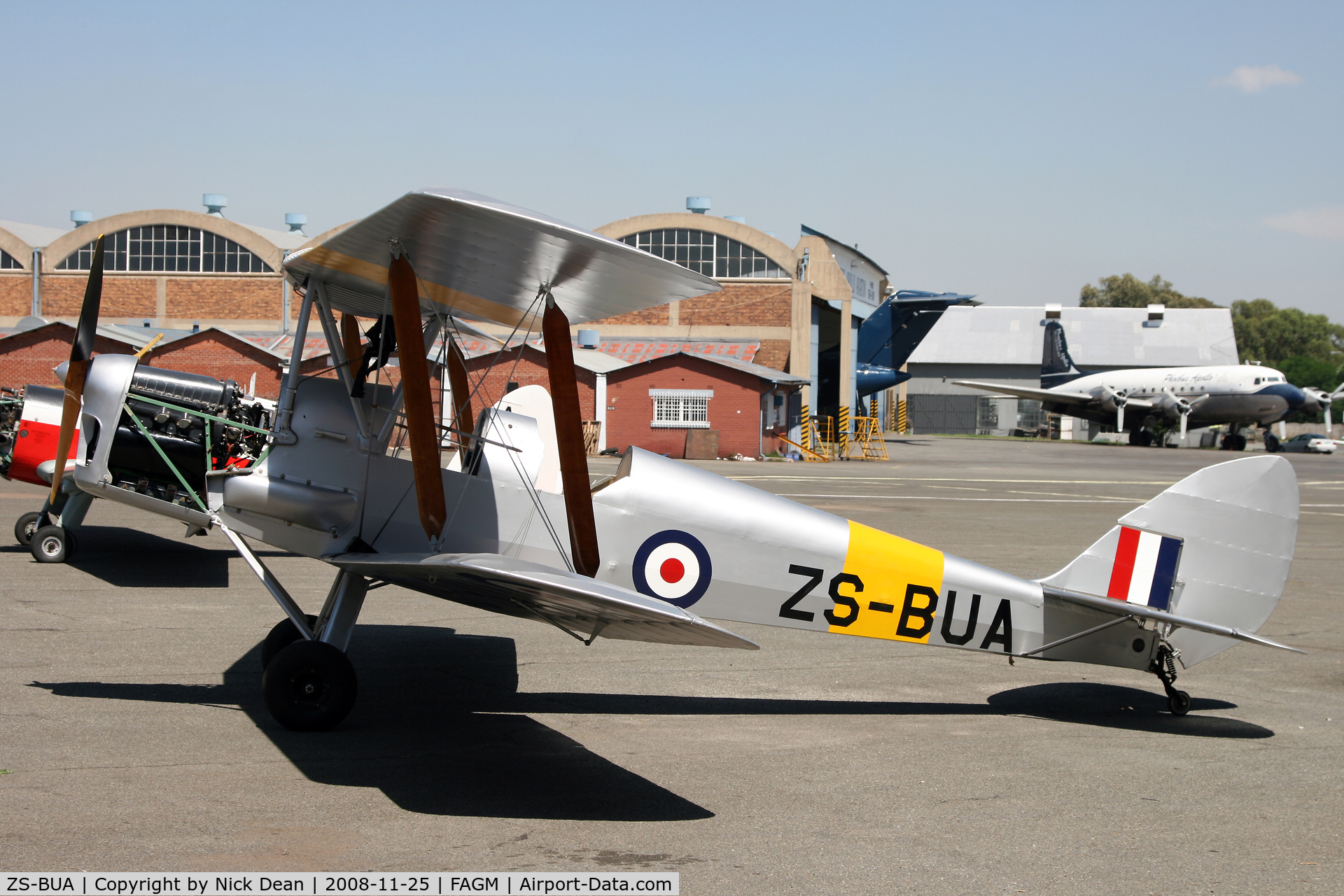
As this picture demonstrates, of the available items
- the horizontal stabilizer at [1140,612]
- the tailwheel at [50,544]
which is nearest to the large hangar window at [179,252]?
the tailwheel at [50,544]

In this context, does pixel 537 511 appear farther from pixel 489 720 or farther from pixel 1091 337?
pixel 1091 337

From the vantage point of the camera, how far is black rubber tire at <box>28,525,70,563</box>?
11.8 m

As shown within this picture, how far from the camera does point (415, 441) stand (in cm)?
570

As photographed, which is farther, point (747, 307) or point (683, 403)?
point (747, 307)

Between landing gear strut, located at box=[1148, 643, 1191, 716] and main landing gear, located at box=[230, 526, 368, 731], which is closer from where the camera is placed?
main landing gear, located at box=[230, 526, 368, 731]

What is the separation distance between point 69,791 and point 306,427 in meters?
2.32

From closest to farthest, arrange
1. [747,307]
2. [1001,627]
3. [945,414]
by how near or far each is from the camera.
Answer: [1001,627], [747,307], [945,414]

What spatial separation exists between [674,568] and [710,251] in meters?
43.4

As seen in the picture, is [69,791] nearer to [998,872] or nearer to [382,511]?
[382,511]

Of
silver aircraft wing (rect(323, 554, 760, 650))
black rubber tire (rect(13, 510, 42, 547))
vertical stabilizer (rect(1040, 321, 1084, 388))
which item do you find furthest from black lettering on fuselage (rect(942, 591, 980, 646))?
vertical stabilizer (rect(1040, 321, 1084, 388))

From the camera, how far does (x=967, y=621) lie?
6.61 m

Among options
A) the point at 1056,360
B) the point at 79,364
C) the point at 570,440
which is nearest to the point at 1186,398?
the point at 1056,360

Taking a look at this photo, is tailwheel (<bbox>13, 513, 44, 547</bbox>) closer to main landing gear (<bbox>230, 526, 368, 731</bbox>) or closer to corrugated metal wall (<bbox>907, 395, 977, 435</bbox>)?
main landing gear (<bbox>230, 526, 368, 731</bbox>)

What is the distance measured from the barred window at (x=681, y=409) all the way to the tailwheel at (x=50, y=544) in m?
29.4
